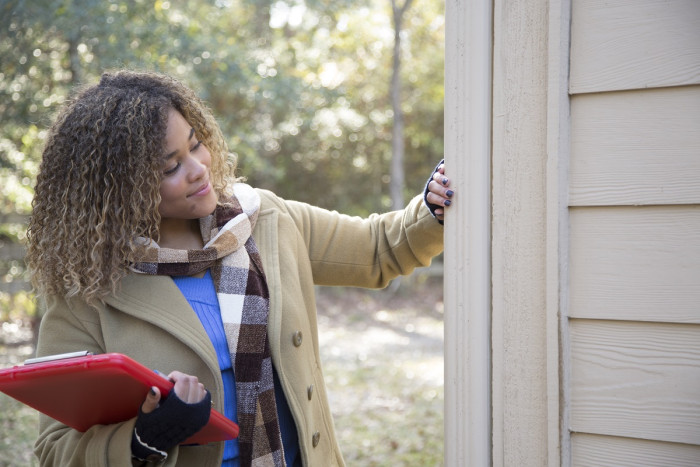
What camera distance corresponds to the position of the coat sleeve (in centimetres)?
184

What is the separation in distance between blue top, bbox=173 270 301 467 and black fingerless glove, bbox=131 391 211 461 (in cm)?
20

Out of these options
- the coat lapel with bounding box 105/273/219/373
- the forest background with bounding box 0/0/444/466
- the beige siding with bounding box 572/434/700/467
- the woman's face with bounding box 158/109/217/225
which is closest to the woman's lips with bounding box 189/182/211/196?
the woman's face with bounding box 158/109/217/225

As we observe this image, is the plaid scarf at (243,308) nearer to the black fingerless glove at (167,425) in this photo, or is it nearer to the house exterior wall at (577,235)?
the black fingerless glove at (167,425)

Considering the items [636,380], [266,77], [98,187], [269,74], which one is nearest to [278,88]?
[266,77]

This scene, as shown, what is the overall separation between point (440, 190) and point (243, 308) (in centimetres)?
57

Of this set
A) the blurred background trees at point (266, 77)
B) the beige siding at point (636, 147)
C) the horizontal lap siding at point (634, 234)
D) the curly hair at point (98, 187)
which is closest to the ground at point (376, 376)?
the blurred background trees at point (266, 77)

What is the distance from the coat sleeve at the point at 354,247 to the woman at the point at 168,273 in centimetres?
7

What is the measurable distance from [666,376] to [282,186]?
9634mm

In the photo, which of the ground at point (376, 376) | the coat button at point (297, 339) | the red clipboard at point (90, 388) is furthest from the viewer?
the ground at point (376, 376)

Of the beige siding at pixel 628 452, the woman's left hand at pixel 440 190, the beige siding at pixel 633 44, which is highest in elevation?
the beige siding at pixel 633 44

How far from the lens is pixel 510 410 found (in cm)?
134

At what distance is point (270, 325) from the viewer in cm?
164

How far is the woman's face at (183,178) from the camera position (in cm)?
163

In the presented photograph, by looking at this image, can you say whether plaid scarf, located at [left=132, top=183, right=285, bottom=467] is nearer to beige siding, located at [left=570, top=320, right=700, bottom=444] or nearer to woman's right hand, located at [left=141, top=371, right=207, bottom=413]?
woman's right hand, located at [left=141, top=371, right=207, bottom=413]
